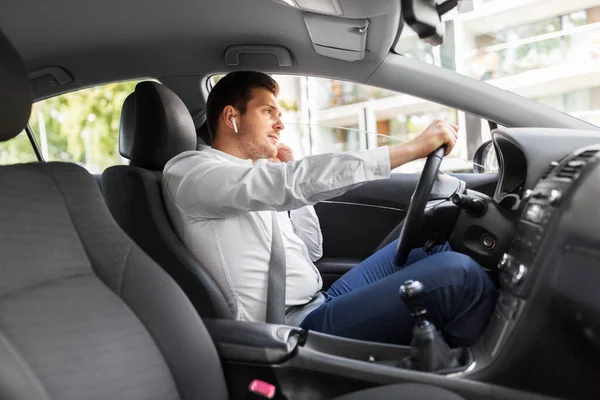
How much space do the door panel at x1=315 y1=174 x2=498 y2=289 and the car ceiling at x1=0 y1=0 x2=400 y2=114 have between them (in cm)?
44

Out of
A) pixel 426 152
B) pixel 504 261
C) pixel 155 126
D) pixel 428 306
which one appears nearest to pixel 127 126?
pixel 155 126

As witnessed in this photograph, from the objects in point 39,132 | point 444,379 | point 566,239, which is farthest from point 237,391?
point 39,132

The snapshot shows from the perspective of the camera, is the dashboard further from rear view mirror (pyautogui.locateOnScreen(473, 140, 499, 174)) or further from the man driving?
rear view mirror (pyautogui.locateOnScreen(473, 140, 499, 174))

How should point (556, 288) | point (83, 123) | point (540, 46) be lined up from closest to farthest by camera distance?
point (556, 288), point (540, 46), point (83, 123)

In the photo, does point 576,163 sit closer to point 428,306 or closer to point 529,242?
point 529,242

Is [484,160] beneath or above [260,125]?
beneath

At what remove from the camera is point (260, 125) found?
200 centimetres

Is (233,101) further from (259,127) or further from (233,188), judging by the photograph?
(233,188)

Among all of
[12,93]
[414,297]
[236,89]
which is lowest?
[414,297]

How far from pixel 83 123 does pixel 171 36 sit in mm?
2372

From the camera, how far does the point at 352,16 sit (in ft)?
5.87

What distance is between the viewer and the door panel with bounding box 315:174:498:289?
7.83 feet

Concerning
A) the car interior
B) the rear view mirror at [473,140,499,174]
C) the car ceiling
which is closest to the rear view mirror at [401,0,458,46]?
the car interior

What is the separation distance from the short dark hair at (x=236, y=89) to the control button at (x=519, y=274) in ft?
3.28
